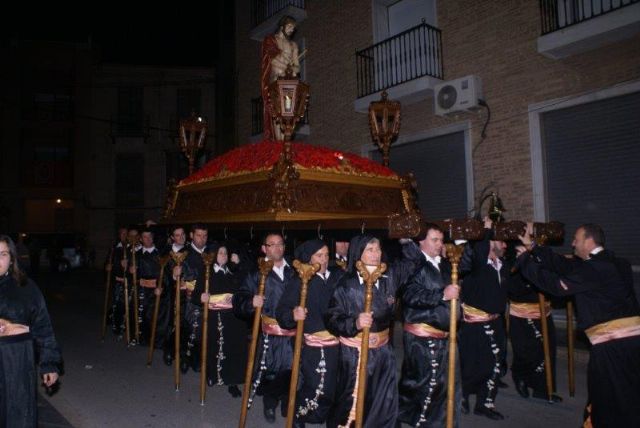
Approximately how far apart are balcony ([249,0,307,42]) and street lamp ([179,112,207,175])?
228 inches

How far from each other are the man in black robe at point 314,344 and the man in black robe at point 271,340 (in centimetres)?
35

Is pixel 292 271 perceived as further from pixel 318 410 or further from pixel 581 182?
pixel 581 182

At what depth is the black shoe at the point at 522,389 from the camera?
504cm

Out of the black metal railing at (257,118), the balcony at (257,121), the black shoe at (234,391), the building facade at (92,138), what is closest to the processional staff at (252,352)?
the black shoe at (234,391)

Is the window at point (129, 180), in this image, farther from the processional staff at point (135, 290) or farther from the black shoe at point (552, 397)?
the black shoe at point (552, 397)

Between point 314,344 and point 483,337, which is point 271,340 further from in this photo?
point 483,337

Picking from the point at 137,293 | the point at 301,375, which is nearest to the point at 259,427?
the point at 301,375

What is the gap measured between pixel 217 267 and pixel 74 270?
20.2 metres

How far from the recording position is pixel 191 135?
7020 mm

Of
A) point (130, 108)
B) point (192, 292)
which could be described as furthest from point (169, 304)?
point (130, 108)

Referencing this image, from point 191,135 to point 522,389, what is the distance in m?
5.38

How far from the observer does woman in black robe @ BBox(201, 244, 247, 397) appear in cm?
548

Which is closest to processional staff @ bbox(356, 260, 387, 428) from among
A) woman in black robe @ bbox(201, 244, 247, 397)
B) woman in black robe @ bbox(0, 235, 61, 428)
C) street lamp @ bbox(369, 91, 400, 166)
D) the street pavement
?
the street pavement

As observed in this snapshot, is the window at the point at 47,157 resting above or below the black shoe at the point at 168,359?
above
